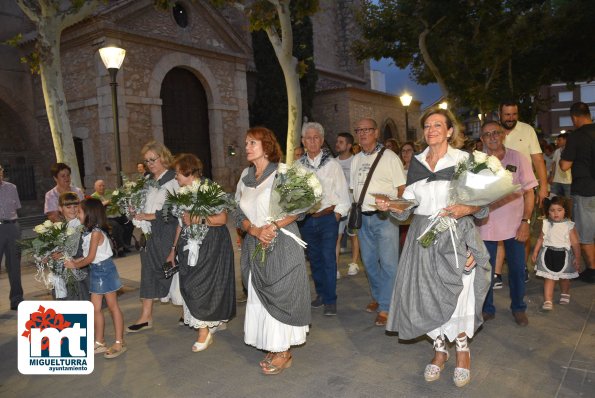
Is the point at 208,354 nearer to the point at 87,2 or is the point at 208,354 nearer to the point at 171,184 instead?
the point at 171,184

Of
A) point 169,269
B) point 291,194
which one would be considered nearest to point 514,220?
point 291,194

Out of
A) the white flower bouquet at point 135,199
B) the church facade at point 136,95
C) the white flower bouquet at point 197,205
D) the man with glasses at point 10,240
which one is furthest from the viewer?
the church facade at point 136,95

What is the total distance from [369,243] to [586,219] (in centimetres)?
317

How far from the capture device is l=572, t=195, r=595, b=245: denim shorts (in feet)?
20.2

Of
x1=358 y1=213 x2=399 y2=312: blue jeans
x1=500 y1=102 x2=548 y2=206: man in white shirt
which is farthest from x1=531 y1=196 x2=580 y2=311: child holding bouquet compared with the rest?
x1=358 y1=213 x2=399 y2=312: blue jeans

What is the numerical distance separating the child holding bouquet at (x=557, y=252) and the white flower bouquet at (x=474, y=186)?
2.54 m

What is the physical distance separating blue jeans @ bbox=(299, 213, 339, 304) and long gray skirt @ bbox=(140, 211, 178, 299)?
5.24ft

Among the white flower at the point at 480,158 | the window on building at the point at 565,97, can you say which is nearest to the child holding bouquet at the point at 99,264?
the white flower at the point at 480,158

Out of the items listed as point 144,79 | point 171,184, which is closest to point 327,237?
point 171,184

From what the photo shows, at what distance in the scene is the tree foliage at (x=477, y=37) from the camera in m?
17.0

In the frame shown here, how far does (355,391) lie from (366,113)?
24.2m

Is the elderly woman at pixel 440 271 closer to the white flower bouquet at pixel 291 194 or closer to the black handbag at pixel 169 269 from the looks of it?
the white flower bouquet at pixel 291 194

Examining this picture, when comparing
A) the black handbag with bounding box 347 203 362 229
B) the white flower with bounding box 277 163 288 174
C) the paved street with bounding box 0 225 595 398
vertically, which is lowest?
the paved street with bounding box 0 225 595 398

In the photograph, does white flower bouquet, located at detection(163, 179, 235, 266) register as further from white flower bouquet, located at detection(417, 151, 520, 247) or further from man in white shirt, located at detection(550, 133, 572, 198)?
man in white shirt, located at detection(550, 133, 572, 198)
